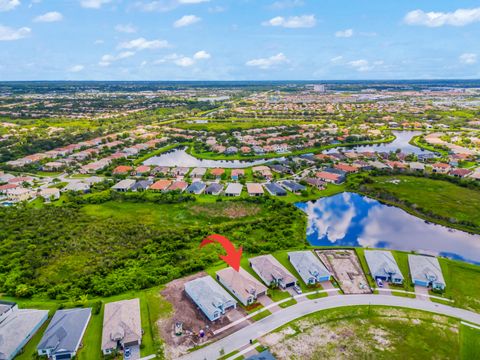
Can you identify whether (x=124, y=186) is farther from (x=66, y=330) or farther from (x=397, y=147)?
(x=397, y=147)

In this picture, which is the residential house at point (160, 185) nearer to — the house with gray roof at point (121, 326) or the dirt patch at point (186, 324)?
the dirt patch at point (186, 324)

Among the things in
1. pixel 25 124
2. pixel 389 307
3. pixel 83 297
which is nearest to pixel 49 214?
pixel 83 297

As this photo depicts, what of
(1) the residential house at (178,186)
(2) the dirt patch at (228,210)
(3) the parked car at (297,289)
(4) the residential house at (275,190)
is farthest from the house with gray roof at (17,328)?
(4) the residential house at (275,190)

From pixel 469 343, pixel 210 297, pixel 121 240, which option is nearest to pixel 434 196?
pixel 469 343

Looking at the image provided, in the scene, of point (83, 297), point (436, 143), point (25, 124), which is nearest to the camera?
point (83, 297)

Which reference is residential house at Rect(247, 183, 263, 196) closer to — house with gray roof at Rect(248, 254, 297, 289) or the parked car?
house with gray roof at Rect(248, 254, 297, 289)

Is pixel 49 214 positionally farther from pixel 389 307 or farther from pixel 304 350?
pixel 389 307

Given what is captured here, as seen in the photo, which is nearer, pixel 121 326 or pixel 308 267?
pixel 121 326
